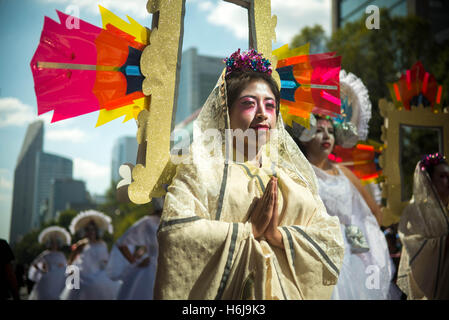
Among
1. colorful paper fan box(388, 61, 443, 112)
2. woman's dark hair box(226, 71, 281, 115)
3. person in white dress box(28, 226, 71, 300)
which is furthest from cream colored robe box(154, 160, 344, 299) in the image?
person in white dress box(28, 226, 71, 300)

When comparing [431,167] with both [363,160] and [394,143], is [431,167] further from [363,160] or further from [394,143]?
[363,160]

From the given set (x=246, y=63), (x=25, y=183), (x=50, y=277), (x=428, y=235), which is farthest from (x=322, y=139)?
(x=25, y=183)

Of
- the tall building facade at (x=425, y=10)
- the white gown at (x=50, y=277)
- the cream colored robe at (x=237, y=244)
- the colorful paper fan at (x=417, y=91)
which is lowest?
the white gown at (x=50, y=277)

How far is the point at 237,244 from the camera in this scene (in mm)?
2053

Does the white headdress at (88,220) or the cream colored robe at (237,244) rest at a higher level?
the cream colored robe at (237,244)

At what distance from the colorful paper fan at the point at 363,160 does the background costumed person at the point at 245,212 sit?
265 cm

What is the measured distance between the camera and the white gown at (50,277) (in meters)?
6.98

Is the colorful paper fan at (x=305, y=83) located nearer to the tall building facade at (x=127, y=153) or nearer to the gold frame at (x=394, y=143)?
the tall building facade at (x=127, y=153)

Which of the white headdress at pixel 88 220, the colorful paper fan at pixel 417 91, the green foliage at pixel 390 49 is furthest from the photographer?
the green foliage at pixel 390 49

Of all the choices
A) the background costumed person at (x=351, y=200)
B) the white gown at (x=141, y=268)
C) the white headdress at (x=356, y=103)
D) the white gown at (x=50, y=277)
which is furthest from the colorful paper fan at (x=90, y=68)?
the white gown at (x=50, y=277)

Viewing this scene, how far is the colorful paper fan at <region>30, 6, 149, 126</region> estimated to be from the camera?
2416 mm
